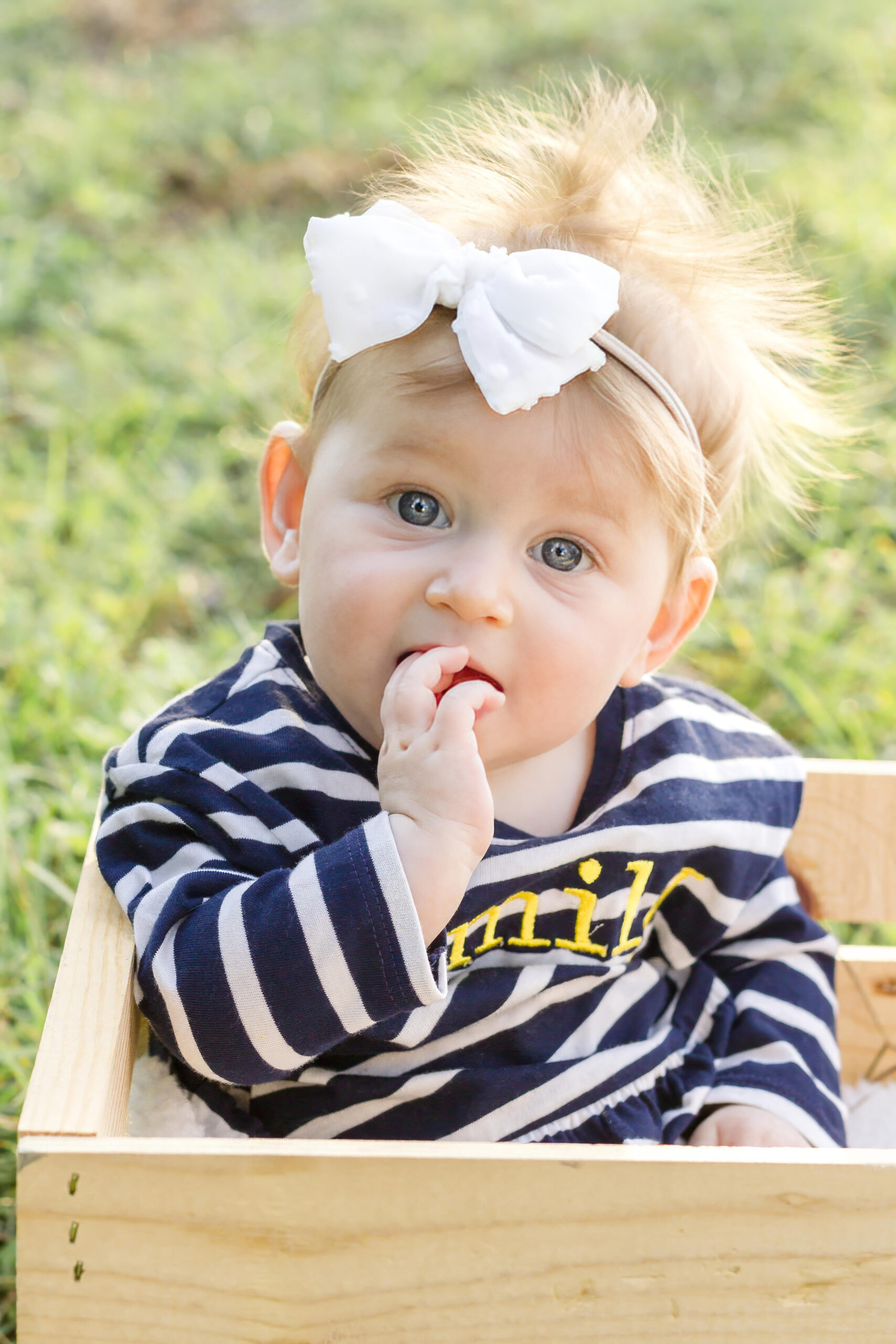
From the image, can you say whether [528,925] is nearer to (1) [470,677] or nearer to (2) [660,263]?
(1) [470,677]

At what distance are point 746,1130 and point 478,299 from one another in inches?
38.0

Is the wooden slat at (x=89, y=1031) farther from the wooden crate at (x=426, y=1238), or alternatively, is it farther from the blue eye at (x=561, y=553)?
the blue eye at (x=561, y=553)

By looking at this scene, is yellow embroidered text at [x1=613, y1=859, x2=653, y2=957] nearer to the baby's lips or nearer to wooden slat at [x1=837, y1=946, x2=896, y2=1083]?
the baby's lips

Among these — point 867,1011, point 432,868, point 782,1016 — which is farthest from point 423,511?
point 867,1011

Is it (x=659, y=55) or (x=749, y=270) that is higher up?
Result: (x=659, y=55)

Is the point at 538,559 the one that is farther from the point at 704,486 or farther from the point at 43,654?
the point at 43,654

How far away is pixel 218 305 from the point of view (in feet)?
11.6

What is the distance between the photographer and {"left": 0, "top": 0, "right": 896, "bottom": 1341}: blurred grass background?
2346 millimetres

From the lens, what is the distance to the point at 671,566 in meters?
1.46

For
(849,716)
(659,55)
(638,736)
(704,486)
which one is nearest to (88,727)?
(638,736)

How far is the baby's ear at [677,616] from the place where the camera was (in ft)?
4.92

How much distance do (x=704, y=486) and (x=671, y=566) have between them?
10 cm

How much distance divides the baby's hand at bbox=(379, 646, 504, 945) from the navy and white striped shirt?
26mm

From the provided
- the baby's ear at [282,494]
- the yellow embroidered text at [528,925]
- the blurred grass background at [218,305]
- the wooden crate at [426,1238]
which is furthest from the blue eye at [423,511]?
the blurred grass background at [218,305]
